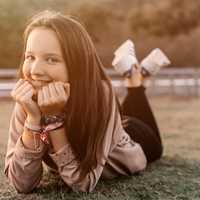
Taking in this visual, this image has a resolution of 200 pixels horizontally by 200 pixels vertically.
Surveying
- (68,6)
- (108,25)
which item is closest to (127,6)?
(108,25)

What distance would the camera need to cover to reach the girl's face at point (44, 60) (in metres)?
0.78

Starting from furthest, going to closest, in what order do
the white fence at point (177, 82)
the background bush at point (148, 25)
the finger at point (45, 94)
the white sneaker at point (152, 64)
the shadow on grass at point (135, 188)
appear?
the white fence at point (177, 82) < the background bush at point (148, 25) < the white sneaker at point (152, 64) < the shadow on grass at point (135, 188) < the finger at point (45, 94)

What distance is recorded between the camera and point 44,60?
31.0 inches

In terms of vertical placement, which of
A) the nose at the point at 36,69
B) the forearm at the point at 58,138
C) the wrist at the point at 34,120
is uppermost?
the nose at the point at 36,69

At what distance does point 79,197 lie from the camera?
0.84 m

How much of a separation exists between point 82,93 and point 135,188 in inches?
8.6

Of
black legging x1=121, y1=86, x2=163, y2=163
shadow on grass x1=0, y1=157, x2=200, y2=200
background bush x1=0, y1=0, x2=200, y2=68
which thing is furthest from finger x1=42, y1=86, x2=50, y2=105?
background bush x1=0, y1=0, x2=200, y2=68

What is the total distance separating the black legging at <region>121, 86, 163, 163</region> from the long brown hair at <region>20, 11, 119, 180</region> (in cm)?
27

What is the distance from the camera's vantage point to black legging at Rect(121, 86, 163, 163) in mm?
1105

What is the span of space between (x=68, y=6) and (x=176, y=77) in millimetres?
811

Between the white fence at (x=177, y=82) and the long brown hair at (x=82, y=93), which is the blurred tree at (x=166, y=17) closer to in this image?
the white fence at (x=177, y=82)

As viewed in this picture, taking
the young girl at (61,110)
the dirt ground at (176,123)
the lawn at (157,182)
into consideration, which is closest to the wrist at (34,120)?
the young girl at (61,110)

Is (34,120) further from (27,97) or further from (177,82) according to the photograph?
(177,82)

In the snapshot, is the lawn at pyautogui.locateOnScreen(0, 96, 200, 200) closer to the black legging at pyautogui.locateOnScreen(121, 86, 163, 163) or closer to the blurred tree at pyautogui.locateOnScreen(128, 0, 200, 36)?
the black legging at pyautogui.locateOnScreen(121, 86, 163, 163)
